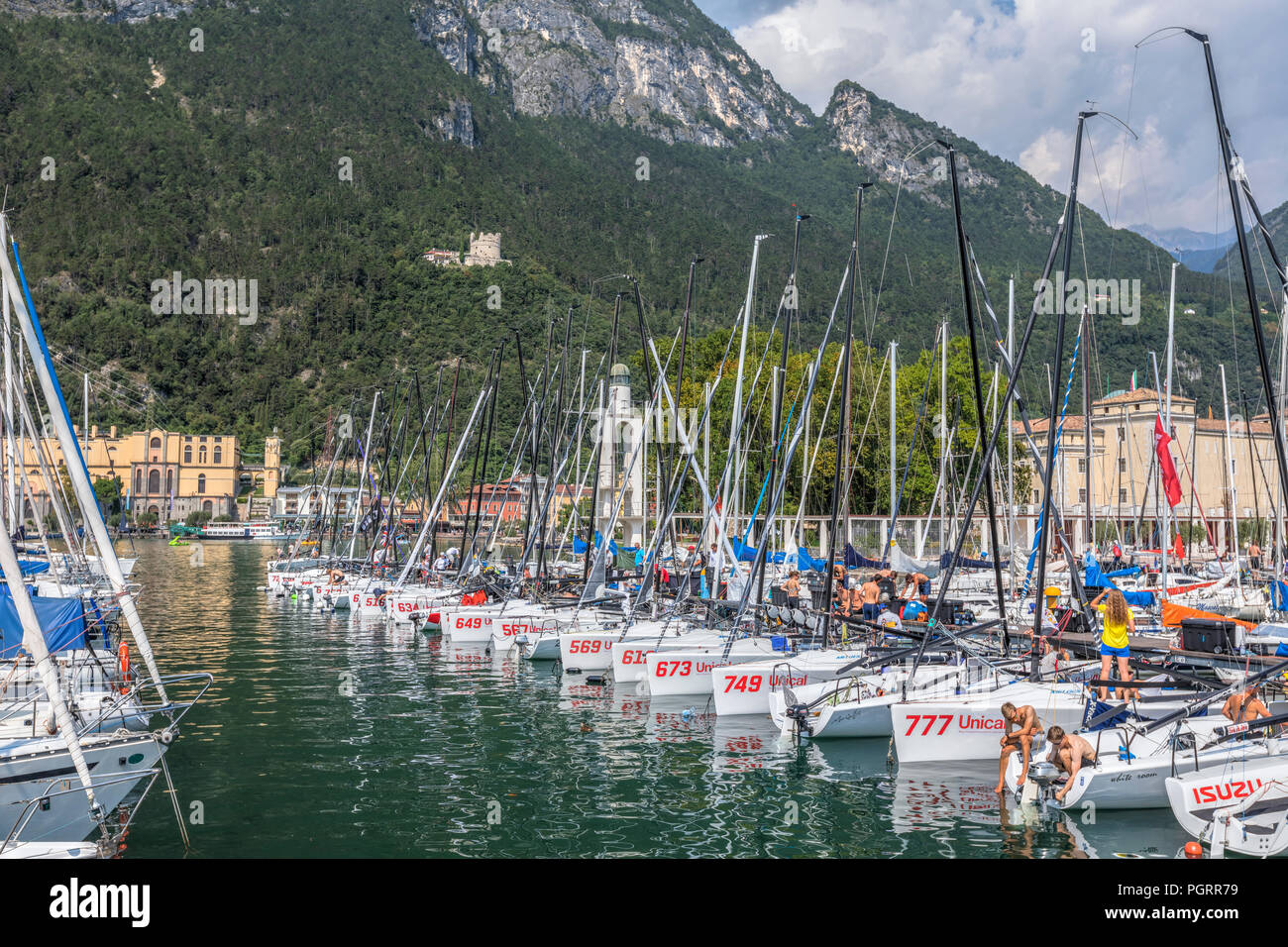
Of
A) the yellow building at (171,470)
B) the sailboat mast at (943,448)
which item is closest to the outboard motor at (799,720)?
the sailboat mast at (943,448)

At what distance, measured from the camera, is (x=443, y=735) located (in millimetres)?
21688

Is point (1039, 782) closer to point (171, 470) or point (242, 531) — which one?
point (242, 531)

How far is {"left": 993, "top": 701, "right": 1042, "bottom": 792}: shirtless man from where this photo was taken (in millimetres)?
15880

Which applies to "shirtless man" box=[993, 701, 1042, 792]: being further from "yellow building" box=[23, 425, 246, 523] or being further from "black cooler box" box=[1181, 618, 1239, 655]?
"yellow building" box=[23, 425, 246, 523]

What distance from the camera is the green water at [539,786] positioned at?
1452 centimetres

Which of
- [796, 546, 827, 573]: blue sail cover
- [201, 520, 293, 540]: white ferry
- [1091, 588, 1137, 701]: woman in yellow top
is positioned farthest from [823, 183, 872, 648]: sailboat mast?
[201, 520, 293, 540]: white ferry

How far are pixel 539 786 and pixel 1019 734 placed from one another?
25.5ft

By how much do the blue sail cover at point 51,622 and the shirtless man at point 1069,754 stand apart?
1444cm

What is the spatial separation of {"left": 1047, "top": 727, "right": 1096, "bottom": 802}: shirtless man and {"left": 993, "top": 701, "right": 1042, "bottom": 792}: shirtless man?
433 millimetres

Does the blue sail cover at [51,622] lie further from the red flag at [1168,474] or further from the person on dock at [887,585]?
the red flag at [1168,474]

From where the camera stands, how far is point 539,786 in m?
17.7

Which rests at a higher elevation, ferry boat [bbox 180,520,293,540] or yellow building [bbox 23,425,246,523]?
yellow building [bbox 23,425,246,523]

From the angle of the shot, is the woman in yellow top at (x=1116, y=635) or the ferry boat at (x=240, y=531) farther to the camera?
the ferry boat at (x=240, y=531)

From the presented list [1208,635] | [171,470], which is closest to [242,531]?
[171,470]
